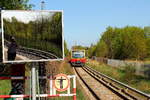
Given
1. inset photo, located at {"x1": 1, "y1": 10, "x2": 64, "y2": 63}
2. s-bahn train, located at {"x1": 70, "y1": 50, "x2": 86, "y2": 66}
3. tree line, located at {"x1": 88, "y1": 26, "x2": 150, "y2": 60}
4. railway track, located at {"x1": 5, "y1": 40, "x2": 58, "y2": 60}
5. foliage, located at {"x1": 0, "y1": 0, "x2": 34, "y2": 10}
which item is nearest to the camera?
inset photo, located at {"x1": 1, "y1": 10, "x2": 64, "y2": 63}

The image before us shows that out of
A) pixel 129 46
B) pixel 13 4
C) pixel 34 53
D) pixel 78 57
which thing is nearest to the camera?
pixel 34 53

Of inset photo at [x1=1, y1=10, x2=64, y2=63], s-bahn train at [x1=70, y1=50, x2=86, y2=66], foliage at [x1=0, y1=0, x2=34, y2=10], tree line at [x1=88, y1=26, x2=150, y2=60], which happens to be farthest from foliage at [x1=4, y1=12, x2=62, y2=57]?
tree line at [x1=88, y1=26, x2=150, y2=60]

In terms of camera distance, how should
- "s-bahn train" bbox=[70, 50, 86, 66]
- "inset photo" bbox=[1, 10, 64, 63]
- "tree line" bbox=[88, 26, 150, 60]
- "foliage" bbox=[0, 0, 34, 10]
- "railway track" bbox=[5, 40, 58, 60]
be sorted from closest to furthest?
"inset photo" bbox=[1, 10, 64, 63] < "railway track" bbox=[5, 40, 58, 60] < "foliage" bbox=[0, 0, 34, 10] < "s-bahn train" bbox=[70, 50, 86, 66] < "tree line" bbox=[88, 26, 150, 60]

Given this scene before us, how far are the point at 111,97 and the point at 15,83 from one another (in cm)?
825

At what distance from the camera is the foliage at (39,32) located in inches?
287

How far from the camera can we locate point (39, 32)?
294 inches

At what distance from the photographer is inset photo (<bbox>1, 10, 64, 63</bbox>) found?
7.21m

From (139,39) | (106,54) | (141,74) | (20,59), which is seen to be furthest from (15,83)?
(106,54)

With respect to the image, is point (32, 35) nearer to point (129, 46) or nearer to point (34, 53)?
point (34, 53)

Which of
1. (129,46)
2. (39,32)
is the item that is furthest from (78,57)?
(39,32)

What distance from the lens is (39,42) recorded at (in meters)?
7.46

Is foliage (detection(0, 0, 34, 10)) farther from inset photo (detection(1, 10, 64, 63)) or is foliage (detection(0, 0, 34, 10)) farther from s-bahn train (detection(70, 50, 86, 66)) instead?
s-bahn train (detection(70, 50, 86, 66))

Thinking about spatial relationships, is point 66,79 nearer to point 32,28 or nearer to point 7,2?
point 32,28

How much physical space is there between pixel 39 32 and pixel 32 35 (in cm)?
20
